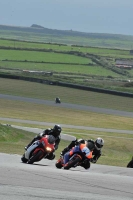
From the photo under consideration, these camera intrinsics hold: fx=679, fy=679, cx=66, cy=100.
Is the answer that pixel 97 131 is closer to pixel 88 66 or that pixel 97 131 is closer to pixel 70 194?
pixel 70 194

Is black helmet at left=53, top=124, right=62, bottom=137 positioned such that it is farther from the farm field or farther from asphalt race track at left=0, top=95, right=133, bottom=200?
the farm field

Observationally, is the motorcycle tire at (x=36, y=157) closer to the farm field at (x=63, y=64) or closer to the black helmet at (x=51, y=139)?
the black helmet at (x=51, y=139)

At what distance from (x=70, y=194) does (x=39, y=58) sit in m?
110

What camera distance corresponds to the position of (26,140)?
30.0 m

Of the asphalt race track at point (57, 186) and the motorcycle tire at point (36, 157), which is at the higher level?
the asphalt race track at point (57, 186)

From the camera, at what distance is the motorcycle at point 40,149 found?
16.5 metres

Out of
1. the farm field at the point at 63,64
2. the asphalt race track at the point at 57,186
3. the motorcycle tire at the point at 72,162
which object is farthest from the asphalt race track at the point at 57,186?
the farm field at the point at 63,64

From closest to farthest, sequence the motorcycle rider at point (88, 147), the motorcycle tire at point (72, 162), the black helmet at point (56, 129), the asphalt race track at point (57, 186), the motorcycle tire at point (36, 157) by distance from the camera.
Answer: the asphalt race track at point (57, 186) < the motorcycle tire at point (72, 162) < the motorcycle rider at point (88, 147) < the motorcycle tire at point (36, 157) < the black helmet at point (56, 129)

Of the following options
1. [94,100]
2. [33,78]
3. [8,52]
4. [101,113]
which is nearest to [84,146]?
[101,113]

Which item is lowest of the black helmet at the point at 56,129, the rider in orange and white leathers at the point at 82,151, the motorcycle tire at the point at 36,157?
the motorcycle tire at the point at 36,157

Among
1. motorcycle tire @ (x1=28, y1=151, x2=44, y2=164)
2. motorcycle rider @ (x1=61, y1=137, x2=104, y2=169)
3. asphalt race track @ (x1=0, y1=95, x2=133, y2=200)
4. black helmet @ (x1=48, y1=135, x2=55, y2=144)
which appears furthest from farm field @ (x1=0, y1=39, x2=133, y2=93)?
asphalt race track @ (x1=0, y1=95, x2=133, y2=200)

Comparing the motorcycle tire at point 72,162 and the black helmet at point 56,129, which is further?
the black helmet at point 56,129

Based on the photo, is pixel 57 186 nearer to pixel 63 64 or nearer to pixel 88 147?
pixel 88 147

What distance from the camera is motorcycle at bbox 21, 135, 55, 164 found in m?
16.5
